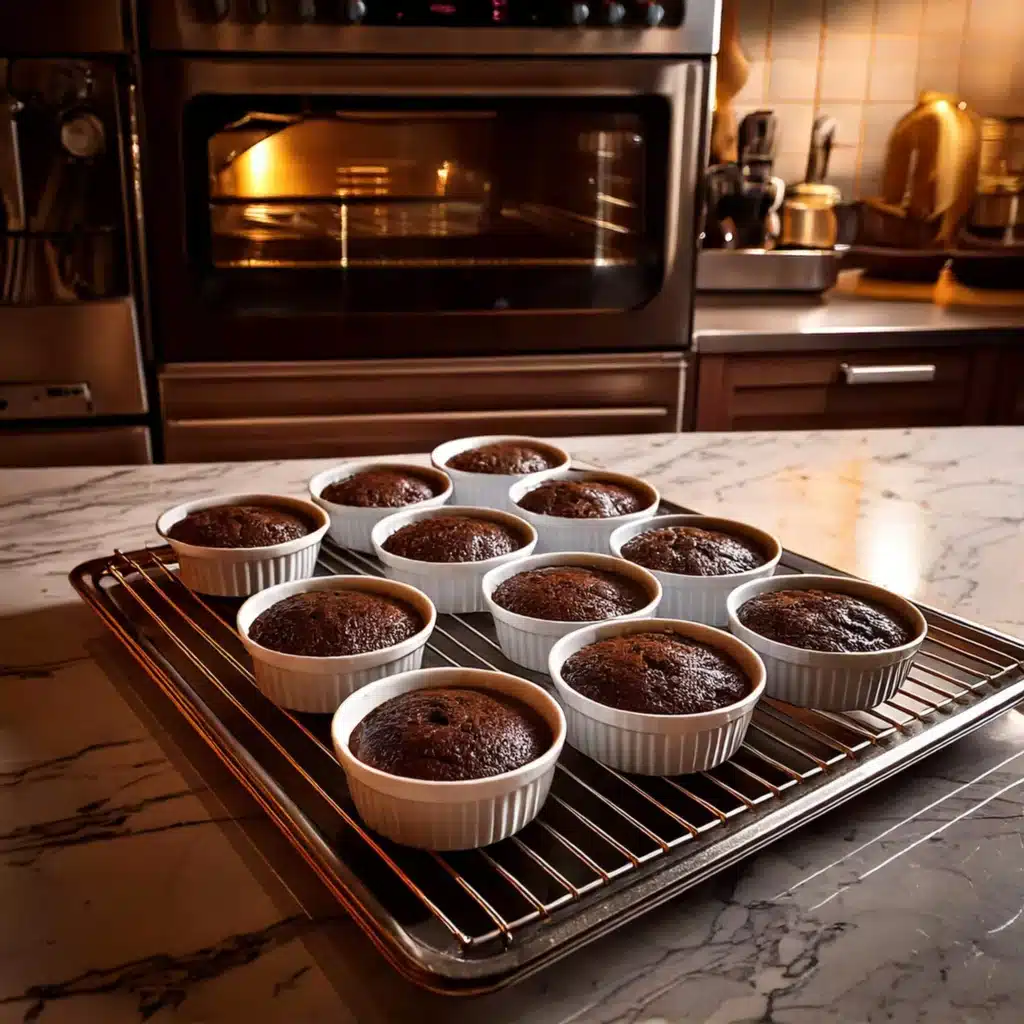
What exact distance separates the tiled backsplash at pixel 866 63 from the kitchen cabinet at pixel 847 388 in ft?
2.68

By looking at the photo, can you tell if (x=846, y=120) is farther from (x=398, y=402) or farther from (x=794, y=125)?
(x=398, y=402)

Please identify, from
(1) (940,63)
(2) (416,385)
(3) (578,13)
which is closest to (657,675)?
(2) (416,385)

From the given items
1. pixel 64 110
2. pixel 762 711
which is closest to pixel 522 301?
pixel 64 110

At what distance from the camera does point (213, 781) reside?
741 mm

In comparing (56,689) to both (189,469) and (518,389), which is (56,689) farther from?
(518,389)

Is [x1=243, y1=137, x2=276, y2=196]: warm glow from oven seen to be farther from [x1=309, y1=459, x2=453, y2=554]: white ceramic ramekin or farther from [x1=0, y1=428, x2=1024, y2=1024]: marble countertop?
[x1=0, y1=428, x2=1024, y2=1024]: marble countertop

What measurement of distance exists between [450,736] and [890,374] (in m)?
1.74

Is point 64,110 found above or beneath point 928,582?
above

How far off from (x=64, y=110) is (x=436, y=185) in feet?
2.07

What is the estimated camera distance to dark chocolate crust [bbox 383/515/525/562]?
1049mm

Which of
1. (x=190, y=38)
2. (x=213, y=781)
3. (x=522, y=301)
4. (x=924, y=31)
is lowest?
(x=213, y=781)

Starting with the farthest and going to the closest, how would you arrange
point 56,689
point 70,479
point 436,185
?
1. point 436,185
2. point 70,479
3. point 56,689

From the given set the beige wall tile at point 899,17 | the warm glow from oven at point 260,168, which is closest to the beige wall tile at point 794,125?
the beige wall tile at point 899,17

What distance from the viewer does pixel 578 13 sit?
72.4 inches
